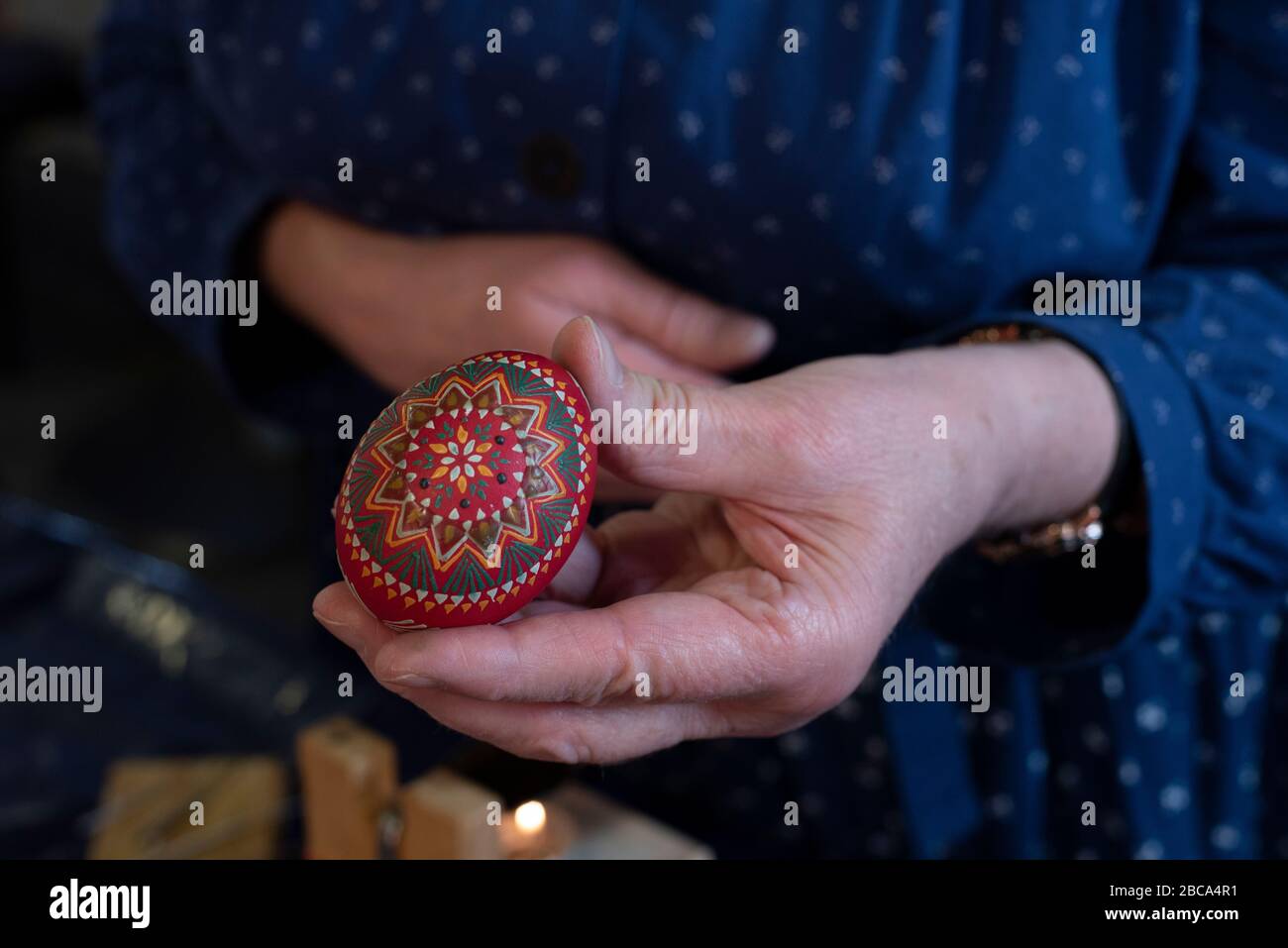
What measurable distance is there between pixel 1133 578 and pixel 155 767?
42cm

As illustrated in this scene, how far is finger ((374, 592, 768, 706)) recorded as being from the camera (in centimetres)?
25

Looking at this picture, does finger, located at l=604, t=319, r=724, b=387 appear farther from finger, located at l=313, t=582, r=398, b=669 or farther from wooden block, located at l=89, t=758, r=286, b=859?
wooden block, located at l=89, t=758, r=286, b=859

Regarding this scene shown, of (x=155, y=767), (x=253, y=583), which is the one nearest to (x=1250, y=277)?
(x=155, y=767)

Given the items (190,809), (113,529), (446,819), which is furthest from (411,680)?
(113,529)

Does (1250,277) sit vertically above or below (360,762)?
above

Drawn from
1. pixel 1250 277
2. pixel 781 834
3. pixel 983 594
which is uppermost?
pixel 1250 277

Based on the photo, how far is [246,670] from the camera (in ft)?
1.94

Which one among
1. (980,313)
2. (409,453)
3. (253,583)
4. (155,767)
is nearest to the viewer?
(409,453)

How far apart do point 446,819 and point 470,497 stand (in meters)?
0.16

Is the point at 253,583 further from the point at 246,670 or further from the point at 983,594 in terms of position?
the point at 983,594

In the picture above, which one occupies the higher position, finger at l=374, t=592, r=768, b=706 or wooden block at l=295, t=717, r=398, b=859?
finger at l=374, t=592, r=768, b=706

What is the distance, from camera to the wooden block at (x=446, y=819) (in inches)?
14.6

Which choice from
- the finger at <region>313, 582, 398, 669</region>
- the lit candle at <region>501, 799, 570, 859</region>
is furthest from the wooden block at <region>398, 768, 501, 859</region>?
the finger at <region>313, 582, 398, 669</region>

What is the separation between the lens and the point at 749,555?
0.99ft
